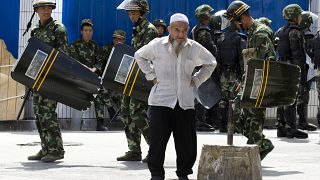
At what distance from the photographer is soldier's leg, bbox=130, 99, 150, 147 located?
10.5 m

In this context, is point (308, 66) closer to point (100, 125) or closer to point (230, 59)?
point (230, 59)

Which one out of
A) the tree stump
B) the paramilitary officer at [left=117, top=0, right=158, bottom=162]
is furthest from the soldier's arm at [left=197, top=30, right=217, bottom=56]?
the tree stump

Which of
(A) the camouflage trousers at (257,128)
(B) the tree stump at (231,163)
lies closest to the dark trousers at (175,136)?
(B) the tree stump at (231,163)

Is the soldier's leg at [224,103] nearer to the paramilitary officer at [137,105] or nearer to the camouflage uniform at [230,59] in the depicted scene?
the camouflage uniform at [230,59]

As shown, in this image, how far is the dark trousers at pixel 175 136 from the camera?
860cm

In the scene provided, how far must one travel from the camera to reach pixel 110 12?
57.0 feet

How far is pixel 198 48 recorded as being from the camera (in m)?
8.72

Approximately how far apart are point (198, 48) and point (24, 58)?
2.70 meters

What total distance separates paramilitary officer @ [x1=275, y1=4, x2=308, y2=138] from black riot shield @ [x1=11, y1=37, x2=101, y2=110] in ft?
15.1

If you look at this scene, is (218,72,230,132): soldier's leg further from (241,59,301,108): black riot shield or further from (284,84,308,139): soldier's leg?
(241,59,301,108): black riot shield

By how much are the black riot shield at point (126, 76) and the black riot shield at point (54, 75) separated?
432mm

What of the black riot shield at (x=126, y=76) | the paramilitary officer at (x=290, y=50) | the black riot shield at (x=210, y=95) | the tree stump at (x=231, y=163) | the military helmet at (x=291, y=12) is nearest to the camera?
the tree stump at (x=231, y=163)

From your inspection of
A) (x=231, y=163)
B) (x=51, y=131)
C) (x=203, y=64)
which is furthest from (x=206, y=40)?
(x=231, y=163)

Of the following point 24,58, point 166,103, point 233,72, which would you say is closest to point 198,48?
point 166,103
